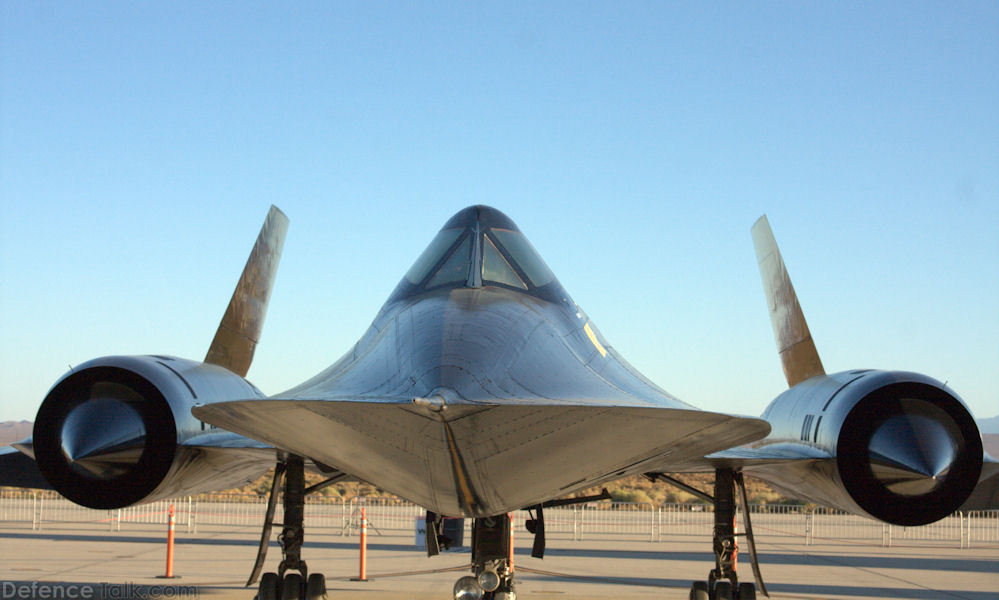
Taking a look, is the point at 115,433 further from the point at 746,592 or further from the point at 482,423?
the point at 746,592

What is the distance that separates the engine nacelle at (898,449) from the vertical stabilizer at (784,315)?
1.09 meters

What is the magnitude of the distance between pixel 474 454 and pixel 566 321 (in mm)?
2102

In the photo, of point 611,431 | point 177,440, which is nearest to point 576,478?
point 611,431

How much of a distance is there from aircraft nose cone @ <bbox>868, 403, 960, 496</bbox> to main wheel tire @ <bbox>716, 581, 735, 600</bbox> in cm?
225

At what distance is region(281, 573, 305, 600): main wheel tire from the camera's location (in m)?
6.91

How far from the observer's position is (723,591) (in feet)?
24.2

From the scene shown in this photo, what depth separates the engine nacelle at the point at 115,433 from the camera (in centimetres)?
547

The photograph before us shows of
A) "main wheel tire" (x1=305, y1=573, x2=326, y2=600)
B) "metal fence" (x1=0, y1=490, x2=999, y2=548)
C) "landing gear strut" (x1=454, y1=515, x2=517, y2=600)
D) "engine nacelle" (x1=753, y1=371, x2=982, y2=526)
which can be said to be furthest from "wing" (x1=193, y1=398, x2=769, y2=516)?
"metal fence" (x1=0, y1=490, x2=999, y2=548)

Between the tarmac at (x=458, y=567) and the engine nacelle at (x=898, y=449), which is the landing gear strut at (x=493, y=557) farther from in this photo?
the tarmac at (x=458, y=567)

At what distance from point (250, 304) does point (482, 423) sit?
501 cm

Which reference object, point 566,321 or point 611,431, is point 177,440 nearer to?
point 566,321

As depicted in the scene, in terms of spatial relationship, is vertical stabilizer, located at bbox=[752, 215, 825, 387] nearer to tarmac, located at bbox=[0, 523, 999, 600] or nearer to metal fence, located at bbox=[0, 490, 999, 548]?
tarmac, located at bbox=[0, 523, 999, 600]

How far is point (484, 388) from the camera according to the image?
3.23 metres

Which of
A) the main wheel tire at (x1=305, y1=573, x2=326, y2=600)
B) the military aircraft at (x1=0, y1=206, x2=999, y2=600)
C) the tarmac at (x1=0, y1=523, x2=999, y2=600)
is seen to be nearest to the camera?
the military aircraft at (x1=0, y1=206, x2=999, y2=600)
